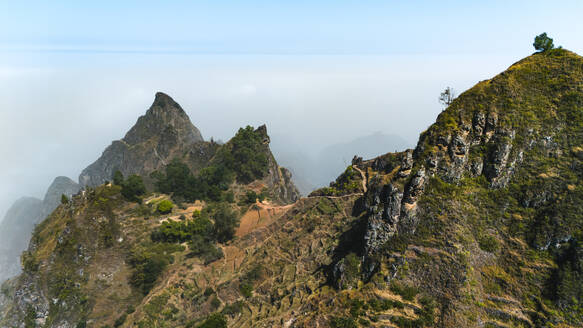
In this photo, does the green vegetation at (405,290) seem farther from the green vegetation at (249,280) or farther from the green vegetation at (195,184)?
the green vegetation at (195,184)

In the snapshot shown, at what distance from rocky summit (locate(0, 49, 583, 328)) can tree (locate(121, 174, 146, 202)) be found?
9.33 m

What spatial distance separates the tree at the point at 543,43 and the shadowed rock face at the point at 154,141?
387 feet

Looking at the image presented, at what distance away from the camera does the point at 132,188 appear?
74.8 m

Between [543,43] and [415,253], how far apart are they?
39.7 metres

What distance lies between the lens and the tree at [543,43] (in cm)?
4112

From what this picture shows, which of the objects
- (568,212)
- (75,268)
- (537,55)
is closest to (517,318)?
(568,212)

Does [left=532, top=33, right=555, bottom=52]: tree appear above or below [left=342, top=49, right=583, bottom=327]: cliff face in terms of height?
above

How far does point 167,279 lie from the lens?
189ft

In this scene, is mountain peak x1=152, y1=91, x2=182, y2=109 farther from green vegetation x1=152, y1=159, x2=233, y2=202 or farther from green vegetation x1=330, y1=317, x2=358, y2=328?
green vegetation x1=330, y1=317, x2=358, y2=328

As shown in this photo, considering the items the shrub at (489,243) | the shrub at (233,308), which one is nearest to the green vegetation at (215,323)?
the shrub at (233,308)

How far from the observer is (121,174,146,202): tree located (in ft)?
242

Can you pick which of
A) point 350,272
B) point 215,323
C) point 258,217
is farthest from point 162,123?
point 350,272

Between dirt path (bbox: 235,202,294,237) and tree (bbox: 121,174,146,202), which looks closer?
dirt path (bbox: 235,202,294,237)

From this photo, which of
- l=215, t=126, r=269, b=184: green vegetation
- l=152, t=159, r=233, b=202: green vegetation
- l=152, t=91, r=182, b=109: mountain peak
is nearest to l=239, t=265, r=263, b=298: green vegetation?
l=152, t=159, r=233, b=202: green vegetation
